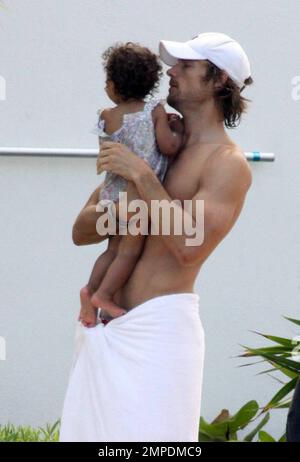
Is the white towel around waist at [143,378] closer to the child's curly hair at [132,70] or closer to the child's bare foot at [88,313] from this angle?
the child's bare foot at [88,313]

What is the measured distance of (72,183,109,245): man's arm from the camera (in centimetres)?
407

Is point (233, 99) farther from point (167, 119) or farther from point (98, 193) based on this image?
point (98, 193)

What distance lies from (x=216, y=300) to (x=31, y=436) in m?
1.11

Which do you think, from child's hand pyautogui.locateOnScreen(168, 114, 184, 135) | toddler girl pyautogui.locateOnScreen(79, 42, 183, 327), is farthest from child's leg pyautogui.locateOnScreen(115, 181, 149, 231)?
child's hand pyautogui.locateOnScreen(168, 114, 184, 135)

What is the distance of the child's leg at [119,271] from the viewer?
13.0ft

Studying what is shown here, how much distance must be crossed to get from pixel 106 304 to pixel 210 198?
48cm

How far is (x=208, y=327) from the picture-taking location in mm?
6273

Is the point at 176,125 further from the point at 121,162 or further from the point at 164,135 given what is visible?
the point at 121,162

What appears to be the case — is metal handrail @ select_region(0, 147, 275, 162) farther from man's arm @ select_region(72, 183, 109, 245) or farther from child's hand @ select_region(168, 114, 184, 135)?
child's hand @ select_region(168, 114, 184, 135)

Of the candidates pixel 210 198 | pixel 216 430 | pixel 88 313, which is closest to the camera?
pixel 210 198

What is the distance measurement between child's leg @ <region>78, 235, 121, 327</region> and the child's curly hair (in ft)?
1.52

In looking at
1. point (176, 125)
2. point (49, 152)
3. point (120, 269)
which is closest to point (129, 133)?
point (176, 125)

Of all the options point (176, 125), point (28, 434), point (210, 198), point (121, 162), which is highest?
point (176, 125)

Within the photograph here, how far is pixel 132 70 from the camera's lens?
3951 mm
